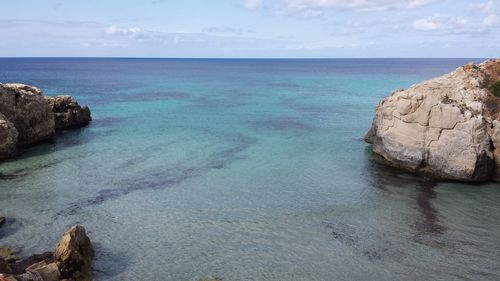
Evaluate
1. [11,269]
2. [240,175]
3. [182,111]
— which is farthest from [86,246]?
[182,111]

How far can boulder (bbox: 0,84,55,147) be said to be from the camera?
4219 centimetres

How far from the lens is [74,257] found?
1981 cm

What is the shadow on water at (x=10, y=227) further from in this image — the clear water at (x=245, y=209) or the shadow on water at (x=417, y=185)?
the shadow on water at (x=417, y=185)

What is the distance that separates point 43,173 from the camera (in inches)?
1389

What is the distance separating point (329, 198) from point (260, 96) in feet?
200

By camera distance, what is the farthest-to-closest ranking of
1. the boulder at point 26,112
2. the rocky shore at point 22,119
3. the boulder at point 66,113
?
the boulder at point 66,113, the boulder at point 26,112, the rocky shore at point 22,119

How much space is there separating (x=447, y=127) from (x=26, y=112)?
126 ft

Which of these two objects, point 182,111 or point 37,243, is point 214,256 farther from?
point 182,111

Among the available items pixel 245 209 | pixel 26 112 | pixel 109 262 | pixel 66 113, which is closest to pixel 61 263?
pixel 109 262

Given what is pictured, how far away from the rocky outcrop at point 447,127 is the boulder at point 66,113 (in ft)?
116

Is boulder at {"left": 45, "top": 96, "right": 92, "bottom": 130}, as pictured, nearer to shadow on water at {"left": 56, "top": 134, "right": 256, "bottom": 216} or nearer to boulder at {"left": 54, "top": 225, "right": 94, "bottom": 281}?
shadow on water at {"left": 56, "top": 134, "right": 256, "bottom": 216}

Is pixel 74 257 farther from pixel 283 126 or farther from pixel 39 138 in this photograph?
pixel 283 126

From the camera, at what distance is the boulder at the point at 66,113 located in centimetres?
5191

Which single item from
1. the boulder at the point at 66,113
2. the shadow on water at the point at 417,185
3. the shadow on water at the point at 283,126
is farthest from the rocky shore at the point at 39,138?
the shadow on water at the point at 283,126
